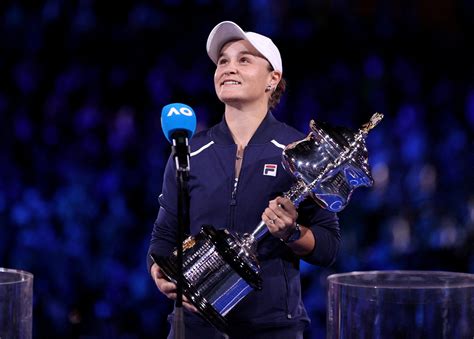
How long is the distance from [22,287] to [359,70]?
7.90 ft

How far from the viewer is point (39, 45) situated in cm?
382

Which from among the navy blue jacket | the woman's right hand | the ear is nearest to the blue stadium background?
the ear

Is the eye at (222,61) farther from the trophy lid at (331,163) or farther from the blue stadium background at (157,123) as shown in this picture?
the blue stadium background at (157,123)

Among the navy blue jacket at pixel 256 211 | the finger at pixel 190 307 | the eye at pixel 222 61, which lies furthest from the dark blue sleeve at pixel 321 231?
the eye at pixel 222 61

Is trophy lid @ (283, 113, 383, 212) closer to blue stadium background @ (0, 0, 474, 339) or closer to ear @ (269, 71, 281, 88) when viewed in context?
ear @ (269, 71, 281, 88)

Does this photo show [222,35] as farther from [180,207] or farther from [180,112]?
[180,207]

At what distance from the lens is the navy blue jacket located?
1.90 m

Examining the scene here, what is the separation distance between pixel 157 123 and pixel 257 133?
1743 millimetres

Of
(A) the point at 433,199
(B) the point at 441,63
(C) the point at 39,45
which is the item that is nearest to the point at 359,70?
(B) the point at 441,63

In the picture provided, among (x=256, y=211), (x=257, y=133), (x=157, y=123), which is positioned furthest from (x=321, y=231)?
(x=157, y=123)

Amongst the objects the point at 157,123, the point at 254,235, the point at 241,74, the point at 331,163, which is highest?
the point at 157,123

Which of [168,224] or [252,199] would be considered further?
[168,224]

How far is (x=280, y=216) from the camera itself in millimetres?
1775

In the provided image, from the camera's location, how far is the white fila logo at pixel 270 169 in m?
1.97
